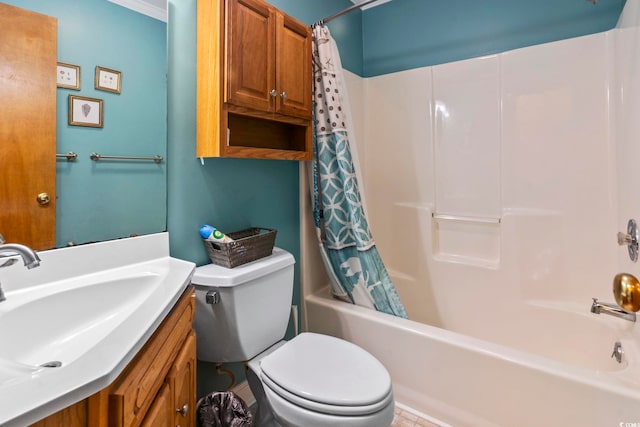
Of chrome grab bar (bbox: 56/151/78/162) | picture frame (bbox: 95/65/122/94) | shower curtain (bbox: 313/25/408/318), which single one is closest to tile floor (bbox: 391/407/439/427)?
shower curtain (bbox: 313/25/408/318)

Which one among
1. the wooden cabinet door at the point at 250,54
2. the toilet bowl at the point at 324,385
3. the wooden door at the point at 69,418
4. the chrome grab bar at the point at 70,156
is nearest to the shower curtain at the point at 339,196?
the wooden cabinet door at the point at 250,54

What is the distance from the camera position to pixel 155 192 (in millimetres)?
1272

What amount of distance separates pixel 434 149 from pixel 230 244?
1486mm

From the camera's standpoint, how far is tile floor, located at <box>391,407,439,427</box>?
154 cm

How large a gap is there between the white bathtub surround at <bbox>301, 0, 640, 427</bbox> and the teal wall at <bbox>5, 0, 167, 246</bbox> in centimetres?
93

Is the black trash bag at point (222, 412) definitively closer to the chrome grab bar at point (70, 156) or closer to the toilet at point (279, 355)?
the toilet at point (279, 355)

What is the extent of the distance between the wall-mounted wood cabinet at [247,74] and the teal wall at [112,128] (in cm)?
17

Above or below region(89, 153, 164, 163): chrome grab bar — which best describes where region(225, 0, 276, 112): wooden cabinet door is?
above

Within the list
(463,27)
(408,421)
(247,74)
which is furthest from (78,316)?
(463,27)

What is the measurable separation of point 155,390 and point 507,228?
74.9 inches

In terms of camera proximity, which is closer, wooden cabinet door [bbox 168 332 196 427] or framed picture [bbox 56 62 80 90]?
wooden cabinet door [bbox 168 332 196 427]

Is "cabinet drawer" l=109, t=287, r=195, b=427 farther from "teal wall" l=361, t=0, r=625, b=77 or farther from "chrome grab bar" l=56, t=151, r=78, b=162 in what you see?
"teal wall" l=361, t=0, r=625, b=77

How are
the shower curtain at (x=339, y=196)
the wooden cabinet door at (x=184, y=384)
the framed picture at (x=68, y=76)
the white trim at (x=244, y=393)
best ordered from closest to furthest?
the wooden cabinet door at (x=184, y=384) < the framed picture at (x=68, y=76) < the white trim at (x=244, y=393) < the shower curtain at (x=339, y=196)

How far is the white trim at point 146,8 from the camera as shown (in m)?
1.14
